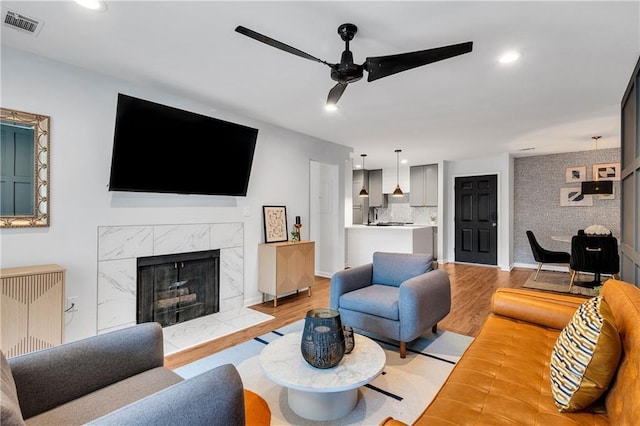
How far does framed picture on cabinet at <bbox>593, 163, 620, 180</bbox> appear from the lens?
18.6 feet

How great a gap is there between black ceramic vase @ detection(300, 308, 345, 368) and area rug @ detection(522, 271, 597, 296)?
4406mm

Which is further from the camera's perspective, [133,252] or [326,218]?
[326,218]

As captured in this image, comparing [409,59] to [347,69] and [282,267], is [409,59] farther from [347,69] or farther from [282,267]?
[282,267]

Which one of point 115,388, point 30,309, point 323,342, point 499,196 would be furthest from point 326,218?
point 115,388

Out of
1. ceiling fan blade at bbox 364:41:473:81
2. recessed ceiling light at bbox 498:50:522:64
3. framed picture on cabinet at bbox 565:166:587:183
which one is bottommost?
framed picture on cabinet at bbox 565:166:587:183

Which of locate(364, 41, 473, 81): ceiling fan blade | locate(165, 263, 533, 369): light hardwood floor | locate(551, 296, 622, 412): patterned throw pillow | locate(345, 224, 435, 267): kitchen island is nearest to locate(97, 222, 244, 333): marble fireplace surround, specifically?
locate(165, 263, 533, 369): light hardwood floor

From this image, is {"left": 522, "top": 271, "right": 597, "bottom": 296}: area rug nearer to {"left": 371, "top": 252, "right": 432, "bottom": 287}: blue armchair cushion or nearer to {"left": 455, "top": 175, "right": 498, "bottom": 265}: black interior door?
{"left": 455, "top": 175, "right": 498, "bottom": 265}: black interior door

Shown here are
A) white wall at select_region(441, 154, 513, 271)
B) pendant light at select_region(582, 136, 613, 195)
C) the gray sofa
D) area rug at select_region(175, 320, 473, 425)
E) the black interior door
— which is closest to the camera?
the gray sofa

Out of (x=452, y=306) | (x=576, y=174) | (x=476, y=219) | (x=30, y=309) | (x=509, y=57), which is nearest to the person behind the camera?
(x=30, y=309)

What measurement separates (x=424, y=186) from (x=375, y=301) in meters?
5.64

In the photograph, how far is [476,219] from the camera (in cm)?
695

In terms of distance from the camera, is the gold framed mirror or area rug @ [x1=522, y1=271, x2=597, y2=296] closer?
the gold framed mirror

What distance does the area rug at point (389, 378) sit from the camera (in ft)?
6.13

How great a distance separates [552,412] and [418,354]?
148 centimetres
